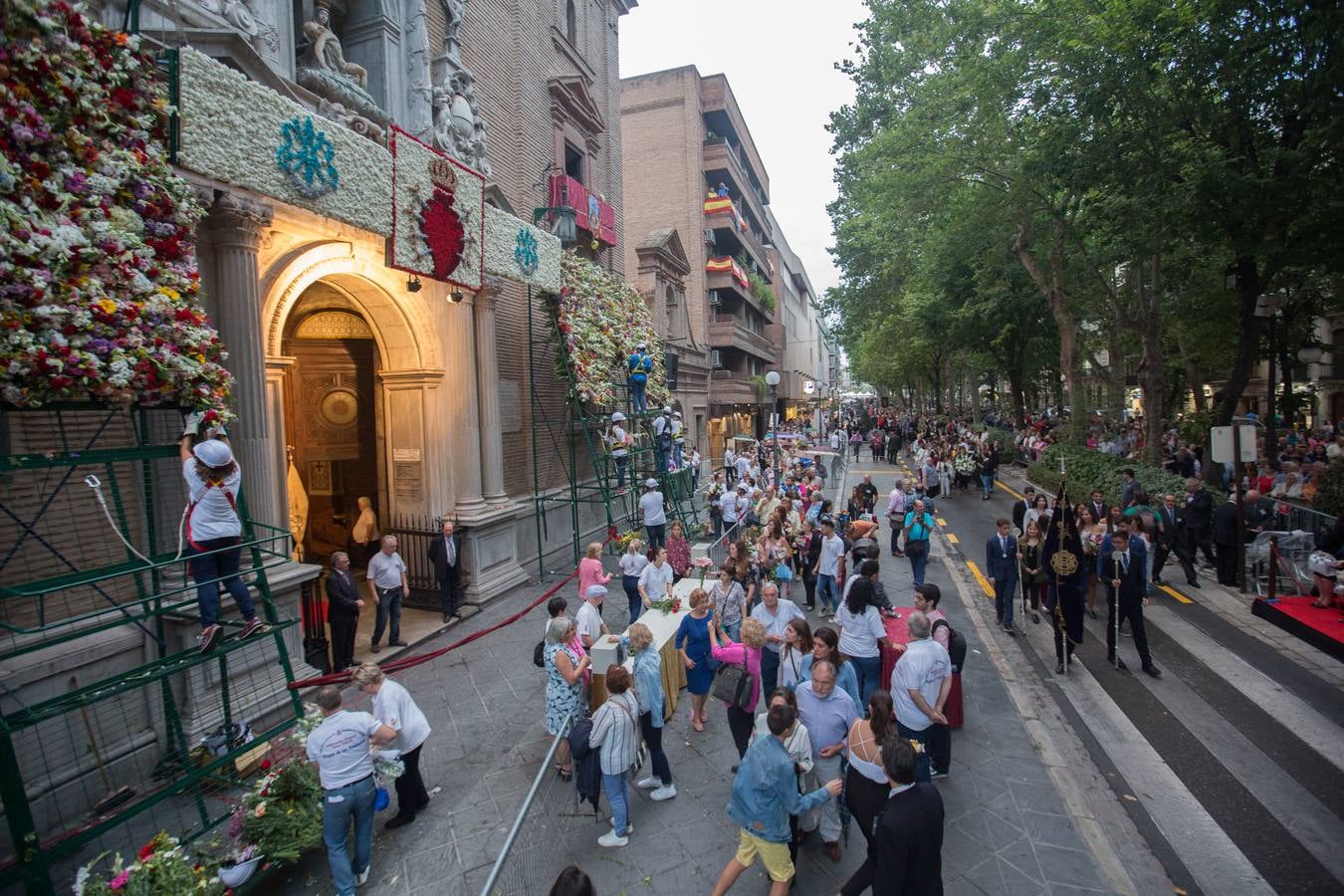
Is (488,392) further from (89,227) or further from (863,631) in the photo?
(863,631)

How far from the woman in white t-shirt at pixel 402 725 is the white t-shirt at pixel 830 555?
6500mm

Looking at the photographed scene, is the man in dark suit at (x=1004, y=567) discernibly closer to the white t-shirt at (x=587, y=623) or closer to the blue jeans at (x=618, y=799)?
the white t-shirt at (x=587, y=623)

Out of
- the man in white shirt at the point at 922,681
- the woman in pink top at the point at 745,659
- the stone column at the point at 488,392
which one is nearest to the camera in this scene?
the man in white shirt at the point at 922,681

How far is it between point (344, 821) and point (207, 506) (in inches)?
115

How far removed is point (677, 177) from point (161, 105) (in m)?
29.2

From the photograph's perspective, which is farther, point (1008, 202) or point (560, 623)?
point (1008, 202)

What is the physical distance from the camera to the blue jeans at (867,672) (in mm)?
6695

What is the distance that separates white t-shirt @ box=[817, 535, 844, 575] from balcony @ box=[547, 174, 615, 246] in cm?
910

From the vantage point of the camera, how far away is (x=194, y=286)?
581 centimetres

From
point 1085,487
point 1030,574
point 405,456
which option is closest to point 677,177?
point 1085,487

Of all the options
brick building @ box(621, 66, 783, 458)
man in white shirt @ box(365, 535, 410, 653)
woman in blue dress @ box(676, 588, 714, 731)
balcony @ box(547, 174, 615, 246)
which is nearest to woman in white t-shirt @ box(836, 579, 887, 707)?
woman in blue dress @ box(676, 588, 714, 731)

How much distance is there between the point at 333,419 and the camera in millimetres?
13359

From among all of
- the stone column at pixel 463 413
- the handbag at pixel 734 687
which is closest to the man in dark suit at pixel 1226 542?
the handbag at pixel 734 687

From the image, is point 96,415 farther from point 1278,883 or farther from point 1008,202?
point 1008,202
